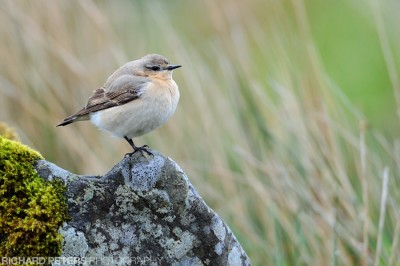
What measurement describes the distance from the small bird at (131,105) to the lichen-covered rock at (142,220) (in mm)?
814

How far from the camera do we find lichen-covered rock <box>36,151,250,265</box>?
2904 millimetres

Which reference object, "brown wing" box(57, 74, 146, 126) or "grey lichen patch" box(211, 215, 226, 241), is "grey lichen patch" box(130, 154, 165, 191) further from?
"brown wing" box(57, 74, 146, 126)

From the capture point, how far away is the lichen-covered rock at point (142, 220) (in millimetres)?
2904

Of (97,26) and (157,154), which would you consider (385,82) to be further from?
(157,154)

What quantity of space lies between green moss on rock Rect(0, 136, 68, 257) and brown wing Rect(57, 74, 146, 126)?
118 cm

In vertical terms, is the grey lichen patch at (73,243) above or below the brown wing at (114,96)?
below

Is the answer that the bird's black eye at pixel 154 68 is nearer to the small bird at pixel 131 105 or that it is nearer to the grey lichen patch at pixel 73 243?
the small bird at pixel 131 105

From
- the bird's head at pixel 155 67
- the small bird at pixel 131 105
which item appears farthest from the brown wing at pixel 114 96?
the bird's head at pixel 155 67

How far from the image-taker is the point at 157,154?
10.8 feet

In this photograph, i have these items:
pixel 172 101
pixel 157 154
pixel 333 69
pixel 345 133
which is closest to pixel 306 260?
pixel 345 133

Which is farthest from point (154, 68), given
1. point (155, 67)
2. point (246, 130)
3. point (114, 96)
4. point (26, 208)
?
point (26, 208)

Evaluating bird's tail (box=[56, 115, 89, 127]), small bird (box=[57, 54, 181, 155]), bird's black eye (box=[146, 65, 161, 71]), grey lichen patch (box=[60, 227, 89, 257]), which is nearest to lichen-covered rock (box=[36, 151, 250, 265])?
grey lichen patch (box=[60, 227, 89, 257])

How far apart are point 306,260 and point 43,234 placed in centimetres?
249

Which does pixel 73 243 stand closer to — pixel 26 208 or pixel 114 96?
pixel 26 208
